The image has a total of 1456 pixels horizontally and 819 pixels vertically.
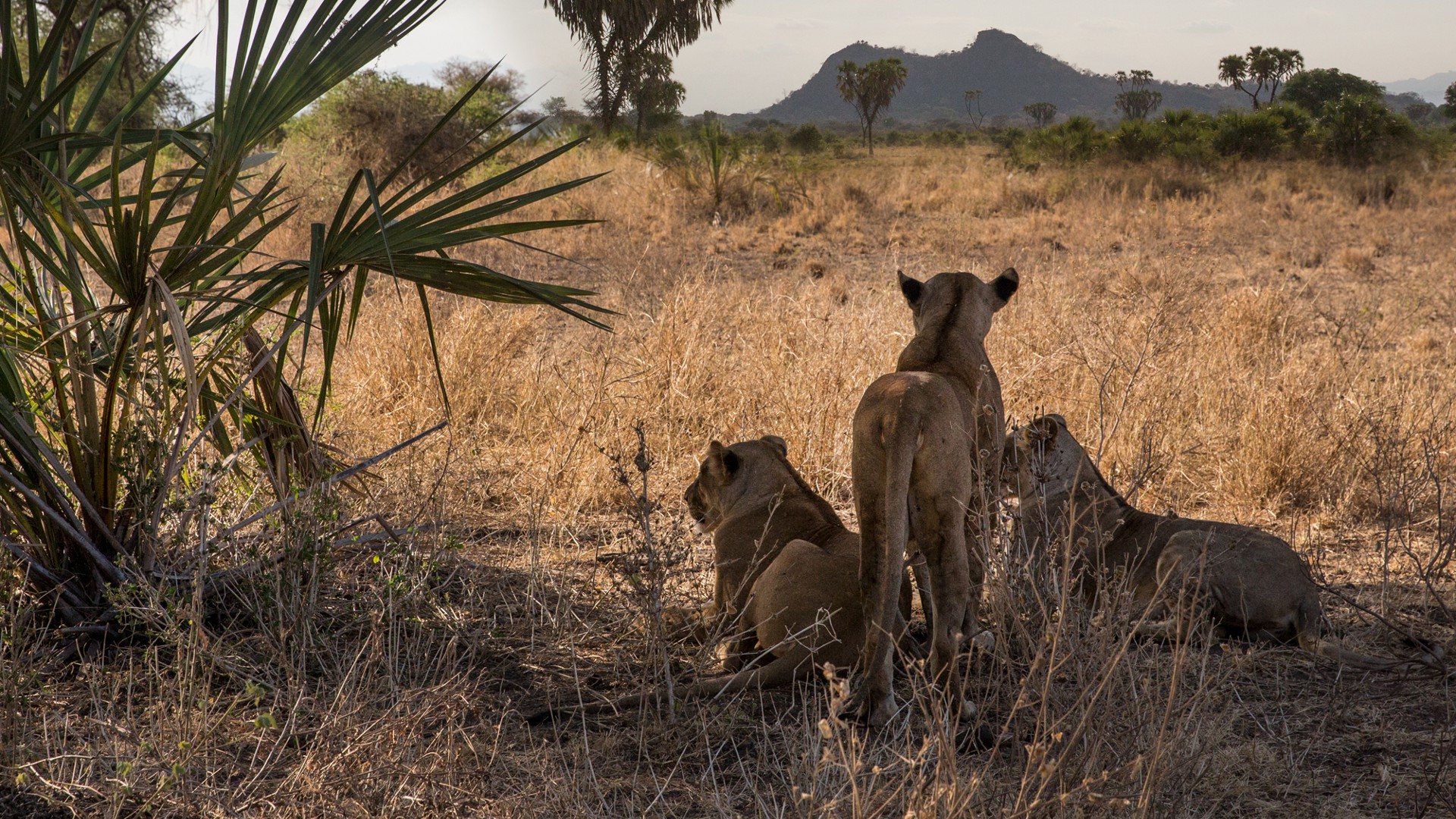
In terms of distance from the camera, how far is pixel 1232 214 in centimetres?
1823

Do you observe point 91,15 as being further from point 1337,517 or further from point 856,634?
point 1337,517

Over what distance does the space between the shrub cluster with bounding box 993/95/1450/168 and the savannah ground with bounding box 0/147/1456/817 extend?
1390 cm

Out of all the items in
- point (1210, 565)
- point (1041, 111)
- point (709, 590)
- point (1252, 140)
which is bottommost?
point (709, 590)

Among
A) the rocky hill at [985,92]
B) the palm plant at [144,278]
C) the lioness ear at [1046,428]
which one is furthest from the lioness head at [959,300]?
the rocky hill at [985,92]

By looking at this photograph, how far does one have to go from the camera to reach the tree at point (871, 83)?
168 ft

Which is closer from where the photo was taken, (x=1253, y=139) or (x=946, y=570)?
(x=946, y=570)

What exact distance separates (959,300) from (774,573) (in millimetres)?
1259

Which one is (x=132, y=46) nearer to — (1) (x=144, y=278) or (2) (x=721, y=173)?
(2) (x=721, y=173)

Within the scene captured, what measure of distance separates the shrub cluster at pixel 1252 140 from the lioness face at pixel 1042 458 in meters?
23.0

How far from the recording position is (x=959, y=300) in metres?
4.32

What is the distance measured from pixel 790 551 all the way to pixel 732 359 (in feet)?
12.5

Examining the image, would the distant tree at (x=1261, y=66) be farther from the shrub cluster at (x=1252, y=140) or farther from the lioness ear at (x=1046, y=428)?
the lioness ear at (x=1046, y=428)

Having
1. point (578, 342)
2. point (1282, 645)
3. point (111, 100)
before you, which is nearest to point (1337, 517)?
point (1282, 645)

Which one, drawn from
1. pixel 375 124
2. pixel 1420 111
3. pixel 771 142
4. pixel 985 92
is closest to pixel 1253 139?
pixel 771 142
